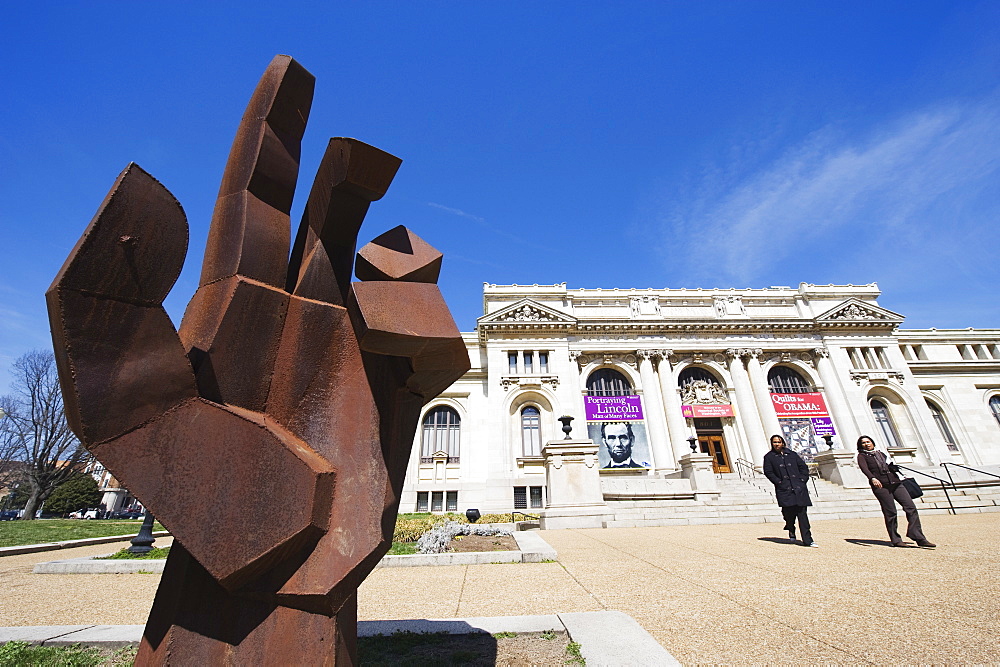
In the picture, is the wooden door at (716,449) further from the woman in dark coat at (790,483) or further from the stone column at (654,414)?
the woman in dark coat at (790,483)

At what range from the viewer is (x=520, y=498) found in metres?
27.2

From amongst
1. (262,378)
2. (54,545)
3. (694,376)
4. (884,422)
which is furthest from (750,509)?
(884,422)

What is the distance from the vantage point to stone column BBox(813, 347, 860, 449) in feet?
98.6

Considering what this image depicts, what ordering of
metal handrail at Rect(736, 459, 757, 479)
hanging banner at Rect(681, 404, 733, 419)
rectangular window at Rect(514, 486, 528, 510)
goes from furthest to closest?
hanging banner at Rect(681, 404, 733, 419), metal handrail at Rect(736, 459, 757, 479), rectangular window at Rect(514, 486, 528, 510)

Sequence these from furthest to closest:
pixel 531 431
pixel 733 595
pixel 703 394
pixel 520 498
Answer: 1. pixel 703 394
2. pixel 531 431
3. pixel 520 498
4. pixel 733 595

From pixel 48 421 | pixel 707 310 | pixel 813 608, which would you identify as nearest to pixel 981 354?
pixel 707 310

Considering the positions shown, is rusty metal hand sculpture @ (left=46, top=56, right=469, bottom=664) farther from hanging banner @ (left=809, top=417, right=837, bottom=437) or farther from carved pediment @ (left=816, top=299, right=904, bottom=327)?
carved pediment @ (left=816, top=299, right=904, bottom=327)

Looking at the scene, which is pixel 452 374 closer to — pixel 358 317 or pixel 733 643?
pixel 358 317

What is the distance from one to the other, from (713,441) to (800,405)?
22.9ft

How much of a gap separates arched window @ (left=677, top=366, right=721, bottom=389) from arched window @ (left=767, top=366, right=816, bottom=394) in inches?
171

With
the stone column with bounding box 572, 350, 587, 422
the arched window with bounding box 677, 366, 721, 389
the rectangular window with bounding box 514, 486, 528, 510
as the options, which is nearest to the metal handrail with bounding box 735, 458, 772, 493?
the arched window with bounding box 677, 366, 721, 389

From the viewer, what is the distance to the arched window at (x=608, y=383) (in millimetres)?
31781

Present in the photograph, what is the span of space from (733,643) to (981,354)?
5090 centimetres

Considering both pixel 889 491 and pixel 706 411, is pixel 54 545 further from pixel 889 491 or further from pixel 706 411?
pixel 706 411
